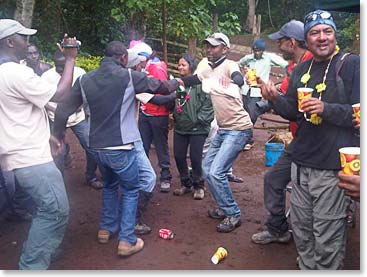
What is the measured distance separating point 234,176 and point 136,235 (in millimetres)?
2236

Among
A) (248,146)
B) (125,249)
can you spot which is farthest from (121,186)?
(248,146)

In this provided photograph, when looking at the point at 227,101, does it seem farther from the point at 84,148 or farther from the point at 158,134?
the point at 84,148

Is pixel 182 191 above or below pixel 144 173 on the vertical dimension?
below

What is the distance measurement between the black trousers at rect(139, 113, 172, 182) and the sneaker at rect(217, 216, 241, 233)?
1.41m

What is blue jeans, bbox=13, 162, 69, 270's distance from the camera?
3.49m

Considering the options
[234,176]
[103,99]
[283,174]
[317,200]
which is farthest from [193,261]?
[234,176]

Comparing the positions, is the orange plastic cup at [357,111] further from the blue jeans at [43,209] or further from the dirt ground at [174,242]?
the blue jeans at [43,209]

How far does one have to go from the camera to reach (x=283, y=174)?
4188 mm

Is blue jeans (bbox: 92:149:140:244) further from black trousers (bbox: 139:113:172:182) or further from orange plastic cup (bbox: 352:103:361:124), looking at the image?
orange plastic cup (bbox: 352:103:361:124)

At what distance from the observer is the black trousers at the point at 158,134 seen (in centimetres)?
576

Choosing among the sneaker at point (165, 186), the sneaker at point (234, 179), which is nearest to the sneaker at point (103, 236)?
the sneaker at point (165, 186)

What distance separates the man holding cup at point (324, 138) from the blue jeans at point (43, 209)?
1808 mm

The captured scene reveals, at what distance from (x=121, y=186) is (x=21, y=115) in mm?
1173

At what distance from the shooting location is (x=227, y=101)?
4801 millimetres
